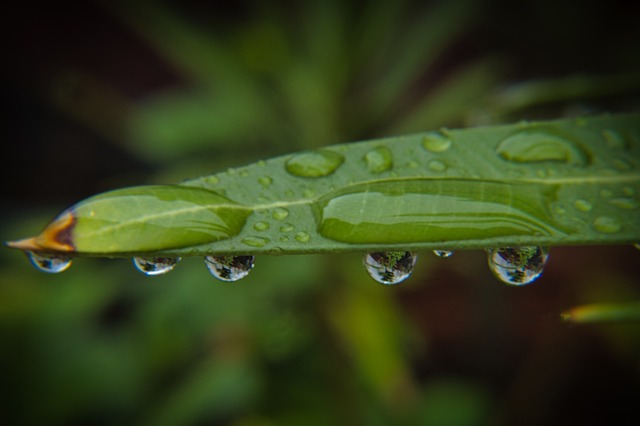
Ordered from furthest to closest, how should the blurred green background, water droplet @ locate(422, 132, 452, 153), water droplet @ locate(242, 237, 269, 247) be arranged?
the blurred green background → water droplet @ locate(422, 132, 452, 153) → water droplet @ locate(242, 237, 269, 247)

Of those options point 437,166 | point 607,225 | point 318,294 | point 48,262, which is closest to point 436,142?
point 437,166

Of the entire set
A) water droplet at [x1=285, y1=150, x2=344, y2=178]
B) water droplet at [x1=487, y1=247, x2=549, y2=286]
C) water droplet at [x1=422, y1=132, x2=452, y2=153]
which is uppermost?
water droplet at [x1=422, y1=132, x2=452, y2=153]

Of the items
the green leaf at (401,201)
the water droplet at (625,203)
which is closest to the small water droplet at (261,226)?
the green leaf at (401,201)

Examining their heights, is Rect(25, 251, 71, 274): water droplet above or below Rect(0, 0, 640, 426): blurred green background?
below

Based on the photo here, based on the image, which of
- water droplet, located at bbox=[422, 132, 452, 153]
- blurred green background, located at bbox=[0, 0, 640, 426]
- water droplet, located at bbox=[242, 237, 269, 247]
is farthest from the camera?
blurred green background, located at bbox=[0, 0, 640, 426]

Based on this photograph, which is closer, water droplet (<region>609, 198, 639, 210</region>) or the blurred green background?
water droplet (<region>609, 198, 639, 210</region>)

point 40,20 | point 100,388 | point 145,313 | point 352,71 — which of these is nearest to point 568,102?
point 352,71

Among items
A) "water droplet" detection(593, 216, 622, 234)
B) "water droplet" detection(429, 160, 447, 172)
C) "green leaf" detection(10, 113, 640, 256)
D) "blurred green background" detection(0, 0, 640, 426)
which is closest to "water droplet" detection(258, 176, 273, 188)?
"green leaf" detection(10, 113, 640, 256)

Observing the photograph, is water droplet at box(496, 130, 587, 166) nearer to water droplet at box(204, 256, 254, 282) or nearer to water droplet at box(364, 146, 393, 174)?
water droplet at box(364, 146, 393, 174)
